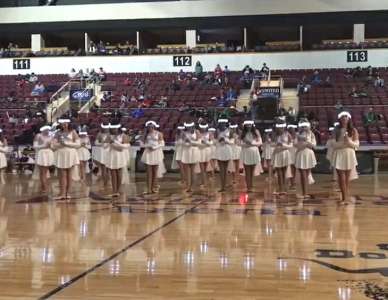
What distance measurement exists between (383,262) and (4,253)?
12.7ft

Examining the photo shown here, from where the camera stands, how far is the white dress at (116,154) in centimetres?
1177

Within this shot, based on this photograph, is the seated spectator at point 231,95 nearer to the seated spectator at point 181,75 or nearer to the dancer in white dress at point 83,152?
the seated spectator at point 181,75

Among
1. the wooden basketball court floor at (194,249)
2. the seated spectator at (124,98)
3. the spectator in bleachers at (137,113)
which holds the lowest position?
the wooden basketball court floor at (194,249)

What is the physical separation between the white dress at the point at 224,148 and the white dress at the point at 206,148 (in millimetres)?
355

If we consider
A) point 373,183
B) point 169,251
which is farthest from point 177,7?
point 169,251

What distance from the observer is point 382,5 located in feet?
95.7

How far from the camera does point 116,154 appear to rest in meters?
11.8

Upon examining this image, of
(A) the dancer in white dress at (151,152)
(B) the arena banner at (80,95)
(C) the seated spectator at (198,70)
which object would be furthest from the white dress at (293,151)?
(C) the seated spectator at (198,70)

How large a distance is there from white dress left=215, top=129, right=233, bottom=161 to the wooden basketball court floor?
2336 mm

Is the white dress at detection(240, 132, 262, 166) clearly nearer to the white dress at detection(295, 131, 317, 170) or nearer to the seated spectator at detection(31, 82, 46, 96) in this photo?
the white dress at detection(295, 131, 317, 170)

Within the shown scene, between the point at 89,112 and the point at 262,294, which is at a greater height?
the point at 89,112

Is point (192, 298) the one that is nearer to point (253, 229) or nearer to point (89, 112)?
point (253, 229)

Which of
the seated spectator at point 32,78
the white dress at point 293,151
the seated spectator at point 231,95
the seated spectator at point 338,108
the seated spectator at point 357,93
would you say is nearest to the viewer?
the white dress at point 293,151

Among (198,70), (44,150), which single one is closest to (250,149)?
(44,150)
